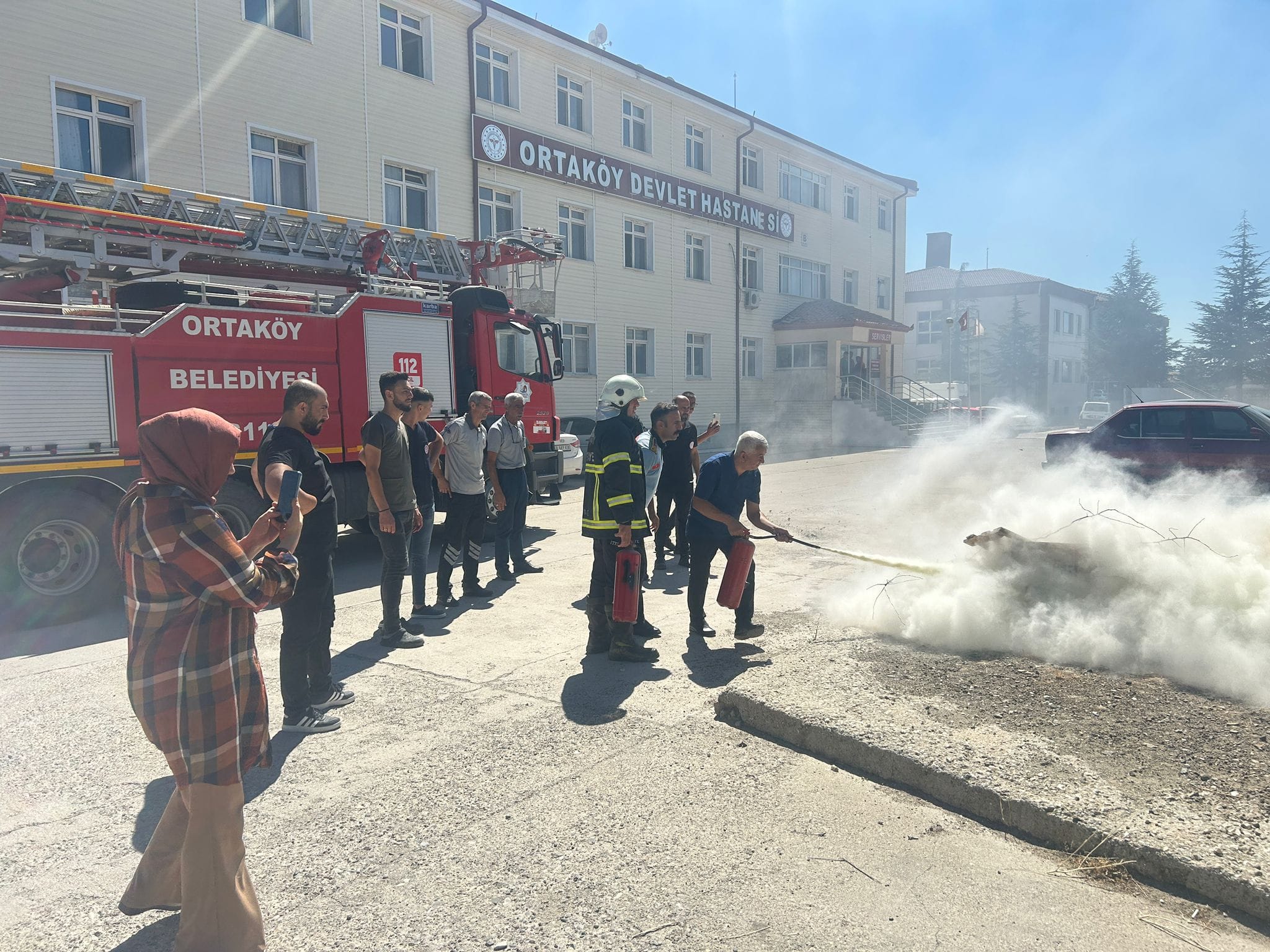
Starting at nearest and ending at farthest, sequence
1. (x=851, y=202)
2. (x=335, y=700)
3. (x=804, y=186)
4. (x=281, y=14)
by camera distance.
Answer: (x=335, y=700) < (x=281, y=14) < (x=804, y=186) < (x=851, y=202)

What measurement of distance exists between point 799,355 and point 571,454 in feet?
62.6

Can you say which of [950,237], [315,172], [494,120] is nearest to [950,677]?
[315,172]

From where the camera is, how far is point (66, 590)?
7480 millimetres

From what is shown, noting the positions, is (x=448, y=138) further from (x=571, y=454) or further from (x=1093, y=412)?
(x=1093, y=412)

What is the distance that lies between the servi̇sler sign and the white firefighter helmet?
1606cm

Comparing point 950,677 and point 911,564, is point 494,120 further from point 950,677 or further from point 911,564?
point 950,677

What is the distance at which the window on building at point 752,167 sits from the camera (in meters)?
29.8

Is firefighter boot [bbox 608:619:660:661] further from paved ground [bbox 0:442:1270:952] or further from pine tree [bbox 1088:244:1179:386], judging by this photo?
pine tree [bbox 1088:244:1179:386]

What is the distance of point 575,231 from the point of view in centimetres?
2395

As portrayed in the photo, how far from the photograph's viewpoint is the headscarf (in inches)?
102

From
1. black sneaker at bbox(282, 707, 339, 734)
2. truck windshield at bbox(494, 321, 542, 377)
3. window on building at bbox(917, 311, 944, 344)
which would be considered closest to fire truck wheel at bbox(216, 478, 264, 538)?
black sneaker at bbox(282, 707, 339, 734)

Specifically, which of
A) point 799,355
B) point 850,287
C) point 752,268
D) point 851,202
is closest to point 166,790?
point 752,268

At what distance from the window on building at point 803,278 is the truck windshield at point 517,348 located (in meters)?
21.9

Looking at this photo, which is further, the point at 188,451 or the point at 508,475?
the point at 508,475
